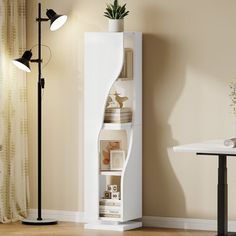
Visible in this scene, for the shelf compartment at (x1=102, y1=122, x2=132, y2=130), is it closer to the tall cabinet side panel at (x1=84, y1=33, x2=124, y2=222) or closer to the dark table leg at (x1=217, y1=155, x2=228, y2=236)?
the tall cabinet side panel at (x1=84, y1=33, x2=124, y2=222)

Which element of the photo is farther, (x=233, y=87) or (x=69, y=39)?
(x=69, y=39)

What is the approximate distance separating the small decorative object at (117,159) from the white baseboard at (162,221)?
0.53 m

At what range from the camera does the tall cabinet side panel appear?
6.99 meters

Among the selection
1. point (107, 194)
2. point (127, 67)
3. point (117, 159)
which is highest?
point (127, 67)

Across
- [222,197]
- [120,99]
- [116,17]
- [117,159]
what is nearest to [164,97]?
[120,99]

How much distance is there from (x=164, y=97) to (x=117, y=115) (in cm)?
48

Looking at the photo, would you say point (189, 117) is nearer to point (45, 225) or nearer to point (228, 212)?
point (228, 212)

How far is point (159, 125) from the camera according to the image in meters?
7.19

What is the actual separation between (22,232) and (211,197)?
64.7 inches

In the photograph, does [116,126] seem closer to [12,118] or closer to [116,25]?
[116,25]

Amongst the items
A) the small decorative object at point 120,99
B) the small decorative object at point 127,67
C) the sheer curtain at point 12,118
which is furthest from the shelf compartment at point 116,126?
the sheer curtain at point 12,118

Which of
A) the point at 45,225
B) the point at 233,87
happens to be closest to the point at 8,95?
the point at 45,225

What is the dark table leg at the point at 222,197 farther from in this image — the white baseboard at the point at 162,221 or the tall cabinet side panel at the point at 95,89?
the tall cabinet side panel at the point at 95,89

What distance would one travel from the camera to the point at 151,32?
7176 mm
